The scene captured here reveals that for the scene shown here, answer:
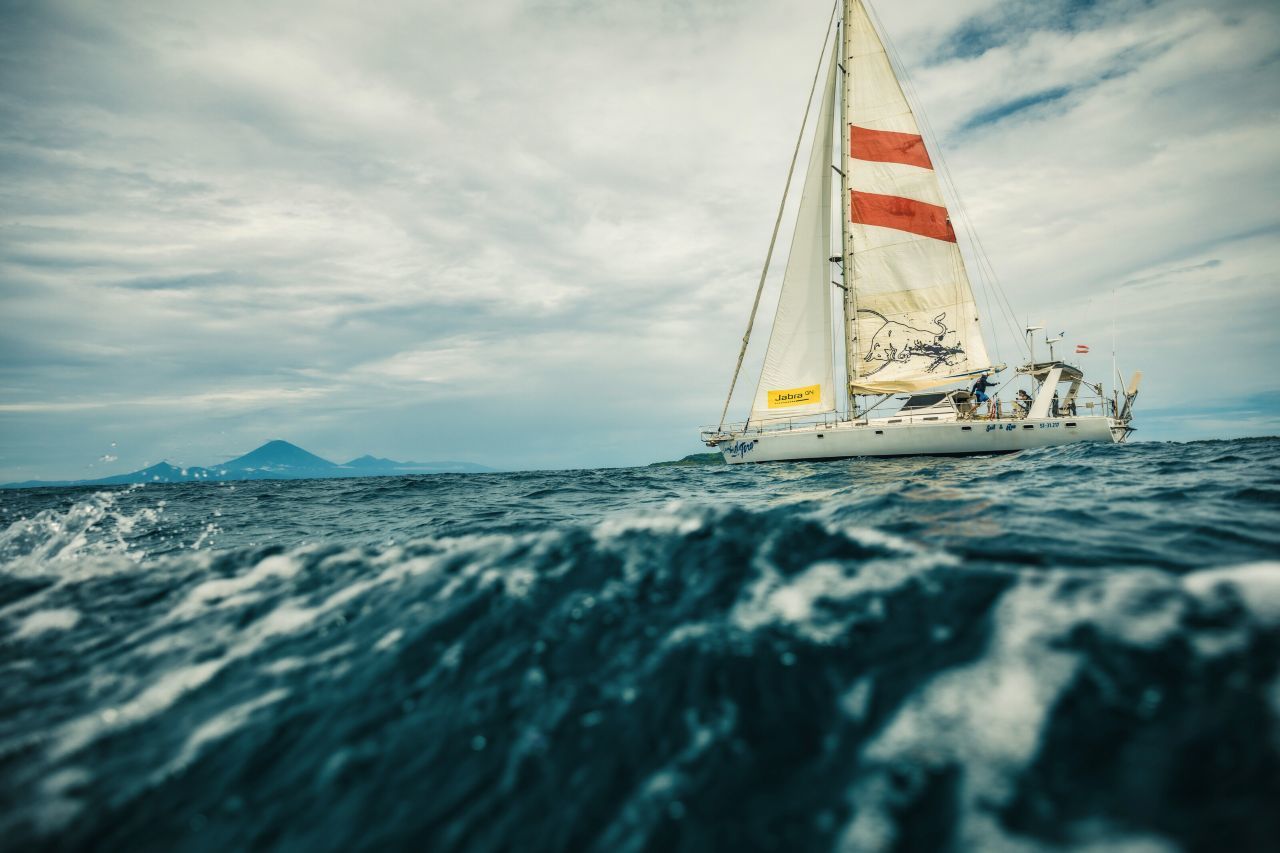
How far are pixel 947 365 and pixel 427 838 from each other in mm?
30094

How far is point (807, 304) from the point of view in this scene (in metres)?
27.8

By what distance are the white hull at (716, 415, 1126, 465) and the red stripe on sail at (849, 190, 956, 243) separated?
9.59 metres

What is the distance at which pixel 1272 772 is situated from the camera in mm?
1891

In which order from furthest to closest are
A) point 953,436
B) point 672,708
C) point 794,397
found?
1. point 794,397
2. point 953,436
3. point 672,708

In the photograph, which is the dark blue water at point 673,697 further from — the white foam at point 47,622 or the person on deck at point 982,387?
the person on deck at point 982,387

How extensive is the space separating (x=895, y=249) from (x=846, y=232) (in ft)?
8.85

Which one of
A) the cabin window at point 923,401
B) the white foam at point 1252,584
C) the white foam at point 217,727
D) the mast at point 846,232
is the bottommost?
the white foam at point 217,727

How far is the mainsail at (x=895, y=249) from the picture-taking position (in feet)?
87.1

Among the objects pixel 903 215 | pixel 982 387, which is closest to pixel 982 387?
pixel 982 387

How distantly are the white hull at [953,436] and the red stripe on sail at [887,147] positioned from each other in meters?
13.3

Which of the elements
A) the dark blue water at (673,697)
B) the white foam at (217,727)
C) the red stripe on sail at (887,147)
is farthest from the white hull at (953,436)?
the white foam at (217,727)

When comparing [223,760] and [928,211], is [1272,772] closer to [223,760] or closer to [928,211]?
[223,760]

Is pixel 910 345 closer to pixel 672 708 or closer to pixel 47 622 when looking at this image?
pixel 672 708

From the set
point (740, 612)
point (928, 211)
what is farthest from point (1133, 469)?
point (928, 211)
